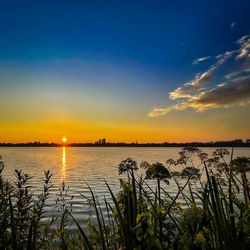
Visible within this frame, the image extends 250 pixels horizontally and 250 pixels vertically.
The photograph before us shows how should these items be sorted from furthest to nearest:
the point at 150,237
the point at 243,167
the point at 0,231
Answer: the point at 243,167
the point at 0,231
the point at 150,237

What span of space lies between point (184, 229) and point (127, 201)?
590mm

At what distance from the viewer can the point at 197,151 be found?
22.6 feet

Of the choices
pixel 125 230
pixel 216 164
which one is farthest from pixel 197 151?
pixel 125 230

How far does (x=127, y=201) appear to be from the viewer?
2084 mm

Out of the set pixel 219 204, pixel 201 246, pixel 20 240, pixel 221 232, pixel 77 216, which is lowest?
pixel 77 216

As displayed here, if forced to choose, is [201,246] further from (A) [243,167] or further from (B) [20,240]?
(A) [243,167]

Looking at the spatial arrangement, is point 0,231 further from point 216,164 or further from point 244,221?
point 216,164

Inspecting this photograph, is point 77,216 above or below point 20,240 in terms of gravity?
below

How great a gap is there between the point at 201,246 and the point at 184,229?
10.6 inches

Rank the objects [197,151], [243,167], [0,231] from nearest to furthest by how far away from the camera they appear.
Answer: [0,231] < [243,167] < [197,151]

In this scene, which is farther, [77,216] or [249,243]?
[77,216]

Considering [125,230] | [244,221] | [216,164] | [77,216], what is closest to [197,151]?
[216,164]

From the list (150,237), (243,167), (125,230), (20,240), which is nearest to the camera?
(150,237)

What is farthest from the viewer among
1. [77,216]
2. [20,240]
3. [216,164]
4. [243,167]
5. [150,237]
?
[77,216]
